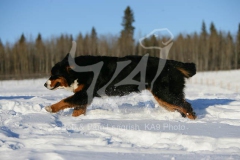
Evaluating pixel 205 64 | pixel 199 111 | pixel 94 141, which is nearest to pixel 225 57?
pixel 205 64

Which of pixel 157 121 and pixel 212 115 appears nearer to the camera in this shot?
pixel 157 121

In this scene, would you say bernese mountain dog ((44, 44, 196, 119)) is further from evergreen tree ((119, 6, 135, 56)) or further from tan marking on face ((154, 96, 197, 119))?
evergreen tree ((119, 6, 135, 56))

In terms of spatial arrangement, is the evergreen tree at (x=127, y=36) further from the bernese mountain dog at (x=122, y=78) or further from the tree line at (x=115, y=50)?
the bernese mountain dog at (x=122, y=78)

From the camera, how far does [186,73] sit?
8367mm

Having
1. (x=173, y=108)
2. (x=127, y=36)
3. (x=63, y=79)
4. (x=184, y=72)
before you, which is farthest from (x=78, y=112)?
(x=127, y=36)

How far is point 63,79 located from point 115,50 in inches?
2488

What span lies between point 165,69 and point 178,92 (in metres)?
0.70

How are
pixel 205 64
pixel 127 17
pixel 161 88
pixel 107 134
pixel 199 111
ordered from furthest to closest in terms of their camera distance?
pixel 127 17, pixel 205 64, pixel 199 111, pixel 161 88, pixel 107 134

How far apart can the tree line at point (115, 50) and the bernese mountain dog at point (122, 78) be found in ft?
191

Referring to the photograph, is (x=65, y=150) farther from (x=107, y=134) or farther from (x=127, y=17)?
(x=127, y=17)

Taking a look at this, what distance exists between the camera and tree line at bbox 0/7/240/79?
6688 centimetres

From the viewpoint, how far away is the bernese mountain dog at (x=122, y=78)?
313 inches

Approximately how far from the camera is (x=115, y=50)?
71.0 metres

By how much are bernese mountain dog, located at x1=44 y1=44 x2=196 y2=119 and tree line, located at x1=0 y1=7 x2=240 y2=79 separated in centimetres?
5836
